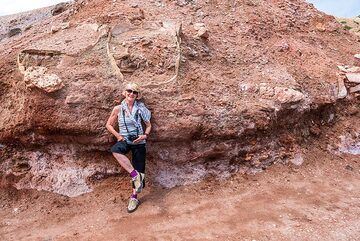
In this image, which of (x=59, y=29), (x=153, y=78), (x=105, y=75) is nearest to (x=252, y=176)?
(x=153, y=78)

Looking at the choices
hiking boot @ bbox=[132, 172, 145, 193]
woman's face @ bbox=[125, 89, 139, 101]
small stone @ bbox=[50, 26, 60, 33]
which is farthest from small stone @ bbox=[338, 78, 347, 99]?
small stone @ bbox=[50, 26, 60, 33]

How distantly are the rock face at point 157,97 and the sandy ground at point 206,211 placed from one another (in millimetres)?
299

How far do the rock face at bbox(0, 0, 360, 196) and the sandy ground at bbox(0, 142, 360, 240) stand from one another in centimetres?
30

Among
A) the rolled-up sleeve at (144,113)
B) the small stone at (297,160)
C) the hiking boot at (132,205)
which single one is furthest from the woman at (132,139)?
the small stone at (297,160)

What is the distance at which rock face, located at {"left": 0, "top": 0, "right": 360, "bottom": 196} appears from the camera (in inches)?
264

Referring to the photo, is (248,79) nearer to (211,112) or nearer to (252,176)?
(211,112)

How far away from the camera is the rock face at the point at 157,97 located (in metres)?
6.71

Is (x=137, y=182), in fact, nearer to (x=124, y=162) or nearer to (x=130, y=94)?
(x=124, y=162)

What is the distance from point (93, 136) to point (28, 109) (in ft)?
3.93

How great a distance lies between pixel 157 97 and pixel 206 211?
6.94 feet

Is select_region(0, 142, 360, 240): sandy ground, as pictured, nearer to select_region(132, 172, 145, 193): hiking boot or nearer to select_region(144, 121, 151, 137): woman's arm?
select_region(132, 172, 145, 193): hiking boot

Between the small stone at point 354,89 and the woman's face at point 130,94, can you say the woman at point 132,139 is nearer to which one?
the woman's face at point 130,94

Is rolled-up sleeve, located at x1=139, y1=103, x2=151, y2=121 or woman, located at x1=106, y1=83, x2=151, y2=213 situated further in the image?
rolled-up sleeve, located at x1=139, y1=103, x2=151, y2=121

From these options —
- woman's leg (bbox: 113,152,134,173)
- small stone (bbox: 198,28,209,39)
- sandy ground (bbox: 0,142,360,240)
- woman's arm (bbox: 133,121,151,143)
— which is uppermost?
small stone (bbox: 198,28,209,39)
